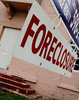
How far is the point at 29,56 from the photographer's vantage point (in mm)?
1224

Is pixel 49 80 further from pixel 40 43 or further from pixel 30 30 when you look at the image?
pixel 30 30

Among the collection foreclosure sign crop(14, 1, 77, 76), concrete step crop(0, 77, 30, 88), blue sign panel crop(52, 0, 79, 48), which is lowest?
concrete step crop(0, 77, 30, 88)

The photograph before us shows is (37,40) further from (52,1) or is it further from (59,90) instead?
(59,90)

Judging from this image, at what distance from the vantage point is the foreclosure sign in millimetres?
1153

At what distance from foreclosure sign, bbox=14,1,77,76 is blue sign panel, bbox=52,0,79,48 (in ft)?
0.65

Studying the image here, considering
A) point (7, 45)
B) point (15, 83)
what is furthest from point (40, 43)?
point (7, 45)

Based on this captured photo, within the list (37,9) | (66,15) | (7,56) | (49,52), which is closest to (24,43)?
(37,9)

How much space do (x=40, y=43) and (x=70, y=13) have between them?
641 mm

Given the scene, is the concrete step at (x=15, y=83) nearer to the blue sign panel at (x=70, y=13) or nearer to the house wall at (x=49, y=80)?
the house wall at (x=49, y=80)

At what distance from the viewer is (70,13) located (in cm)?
Result: 185

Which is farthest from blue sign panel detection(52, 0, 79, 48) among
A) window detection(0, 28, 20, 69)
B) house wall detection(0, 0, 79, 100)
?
window detection(0, 28, 20, 69)

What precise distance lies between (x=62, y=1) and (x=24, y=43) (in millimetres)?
659

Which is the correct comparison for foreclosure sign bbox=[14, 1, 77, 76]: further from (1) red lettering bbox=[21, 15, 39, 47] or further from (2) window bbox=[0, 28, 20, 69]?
(2) window bbox=[0, 28, 20, 69]

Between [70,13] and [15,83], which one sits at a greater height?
[70,13]
